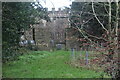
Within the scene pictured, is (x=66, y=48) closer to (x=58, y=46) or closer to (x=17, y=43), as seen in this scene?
(x=58, y=46)

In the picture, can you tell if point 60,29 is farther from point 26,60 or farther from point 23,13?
point 23,13

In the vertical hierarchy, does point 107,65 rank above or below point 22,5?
below

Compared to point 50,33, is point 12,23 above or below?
above

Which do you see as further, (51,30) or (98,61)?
(51,30)

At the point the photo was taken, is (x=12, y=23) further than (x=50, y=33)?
No

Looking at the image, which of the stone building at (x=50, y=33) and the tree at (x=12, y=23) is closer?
the tree at (x=12, y=23)

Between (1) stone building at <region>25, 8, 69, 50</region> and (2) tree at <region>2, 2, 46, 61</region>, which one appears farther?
(1) stone building at <region>25, 8, 69, 50</region>

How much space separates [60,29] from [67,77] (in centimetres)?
306

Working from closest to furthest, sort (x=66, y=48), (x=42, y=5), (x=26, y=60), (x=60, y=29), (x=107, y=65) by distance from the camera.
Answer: (x=107, y=65), (x=42, y=5), (x=26, y=60), (x=60, y=29), (x=66, y=48)

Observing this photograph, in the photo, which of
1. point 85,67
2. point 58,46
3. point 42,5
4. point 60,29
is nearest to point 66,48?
point 58,46

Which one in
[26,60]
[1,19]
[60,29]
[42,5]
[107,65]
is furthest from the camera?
[60,29]

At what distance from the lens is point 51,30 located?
6.51 m

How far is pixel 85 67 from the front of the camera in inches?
173

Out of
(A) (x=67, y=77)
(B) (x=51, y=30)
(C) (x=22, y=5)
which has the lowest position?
(A) (x=67, y=77)
